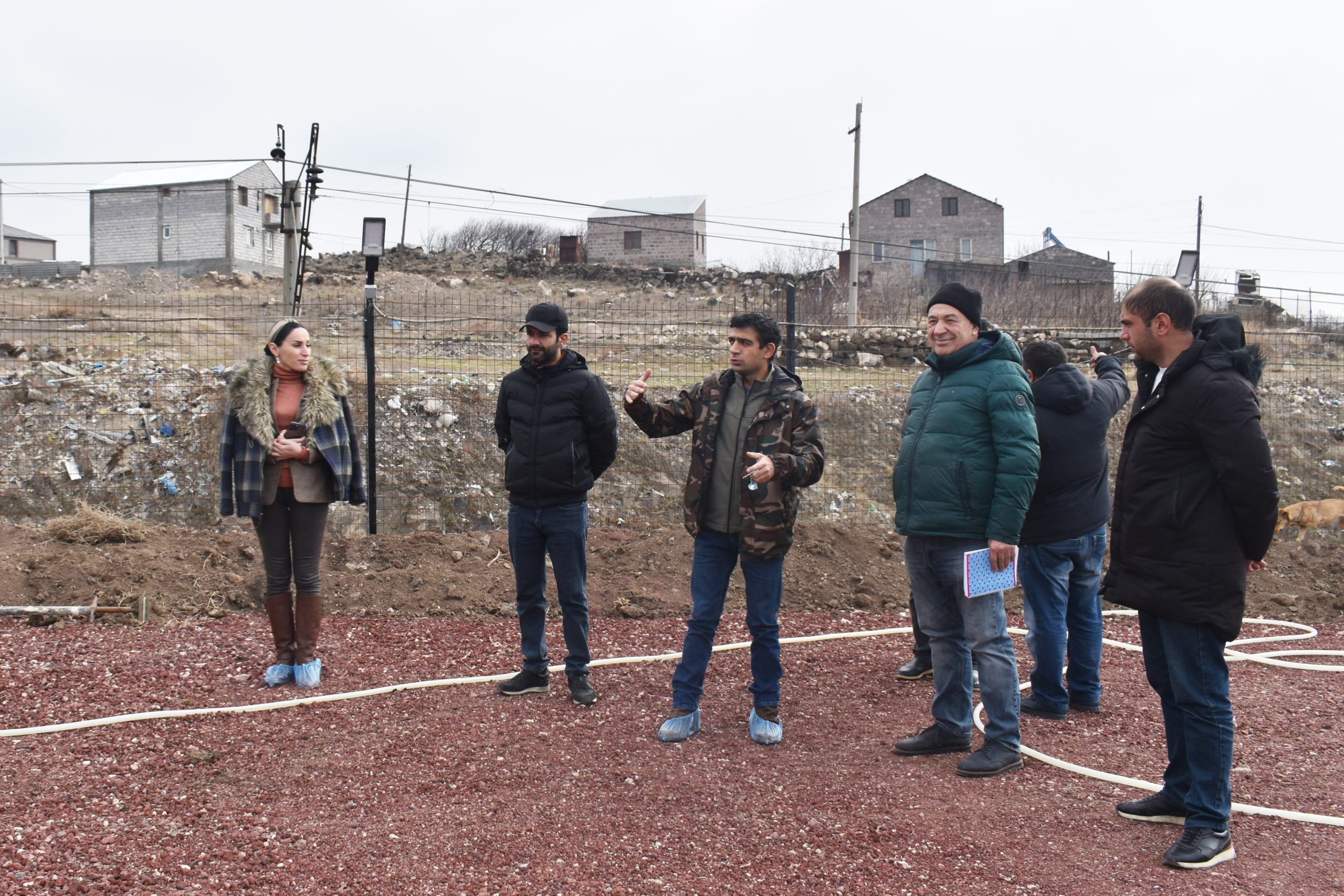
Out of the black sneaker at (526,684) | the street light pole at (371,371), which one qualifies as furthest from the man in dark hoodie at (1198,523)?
the street light pole at (371,371)

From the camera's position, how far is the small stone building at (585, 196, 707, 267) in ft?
139

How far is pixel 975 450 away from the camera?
3525 millimetres

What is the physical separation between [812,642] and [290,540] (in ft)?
10.1

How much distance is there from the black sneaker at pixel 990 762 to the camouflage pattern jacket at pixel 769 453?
110cm

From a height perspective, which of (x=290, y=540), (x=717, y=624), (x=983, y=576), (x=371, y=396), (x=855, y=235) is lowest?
(x=717, y=624)

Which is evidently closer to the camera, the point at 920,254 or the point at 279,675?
the point at 279,675

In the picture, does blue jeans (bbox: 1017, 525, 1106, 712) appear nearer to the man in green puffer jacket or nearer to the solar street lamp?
the man in green puffer jacket

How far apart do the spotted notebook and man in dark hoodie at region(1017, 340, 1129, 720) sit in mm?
706

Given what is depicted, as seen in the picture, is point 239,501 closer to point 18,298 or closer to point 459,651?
point 459,651

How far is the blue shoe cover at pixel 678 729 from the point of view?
12.7 ft

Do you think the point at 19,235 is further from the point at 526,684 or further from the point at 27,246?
the point at 526,684

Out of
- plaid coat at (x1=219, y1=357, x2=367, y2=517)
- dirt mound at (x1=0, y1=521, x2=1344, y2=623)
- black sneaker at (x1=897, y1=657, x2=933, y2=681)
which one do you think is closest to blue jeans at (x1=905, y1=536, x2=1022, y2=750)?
black sneaker at (x1=897, y1=657, x2=933, y2=681)

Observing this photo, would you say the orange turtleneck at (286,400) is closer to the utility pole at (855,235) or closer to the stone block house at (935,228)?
the utility pole at (855,235)

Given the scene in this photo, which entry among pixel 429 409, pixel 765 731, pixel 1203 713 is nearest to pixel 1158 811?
pixel 1203 713
